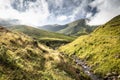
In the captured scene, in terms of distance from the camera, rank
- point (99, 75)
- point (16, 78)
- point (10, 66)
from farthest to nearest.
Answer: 1. point (99, 75)
2. point (10, 66)
3. point (16, 78)

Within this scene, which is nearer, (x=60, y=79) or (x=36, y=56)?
(x=60, y=79)

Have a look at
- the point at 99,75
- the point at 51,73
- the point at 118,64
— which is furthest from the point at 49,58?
the point at 118,64

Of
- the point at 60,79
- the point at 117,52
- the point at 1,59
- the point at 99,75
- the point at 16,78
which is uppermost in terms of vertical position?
the point at 1,59

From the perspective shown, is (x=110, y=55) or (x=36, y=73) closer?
(x=36, y=73)

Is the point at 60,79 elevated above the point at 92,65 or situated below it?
above

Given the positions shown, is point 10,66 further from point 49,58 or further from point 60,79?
point 49,58

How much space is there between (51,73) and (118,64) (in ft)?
200

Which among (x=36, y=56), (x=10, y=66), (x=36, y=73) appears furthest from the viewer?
(x=36, y=56)

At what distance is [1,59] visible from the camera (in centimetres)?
2433

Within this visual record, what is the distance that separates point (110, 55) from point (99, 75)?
22631 mm

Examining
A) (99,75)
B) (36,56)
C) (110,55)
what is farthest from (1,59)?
(110,55)

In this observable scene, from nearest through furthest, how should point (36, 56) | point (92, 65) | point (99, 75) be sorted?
1. point (36, 56)
2. point (99, 75)
3. point (92, 65)

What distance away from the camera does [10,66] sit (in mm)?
23844

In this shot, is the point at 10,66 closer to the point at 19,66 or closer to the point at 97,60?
the point at 19,66
